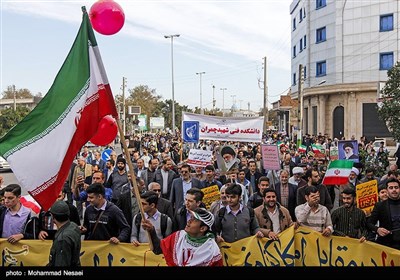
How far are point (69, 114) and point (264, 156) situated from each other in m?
6.73

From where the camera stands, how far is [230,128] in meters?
12.5

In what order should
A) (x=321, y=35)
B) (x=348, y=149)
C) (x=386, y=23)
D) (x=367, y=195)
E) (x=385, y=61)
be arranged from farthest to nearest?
(x=321, y=35) → (x=385, y=61) → (x=386, y=23) → (x=348, y=149) → (x=367, y=195)

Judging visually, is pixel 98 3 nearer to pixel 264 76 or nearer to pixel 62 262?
pixel 62 262

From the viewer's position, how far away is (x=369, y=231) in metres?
6.39

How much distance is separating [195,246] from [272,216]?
2.41 meters

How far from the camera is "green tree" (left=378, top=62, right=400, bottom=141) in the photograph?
61.2 feet

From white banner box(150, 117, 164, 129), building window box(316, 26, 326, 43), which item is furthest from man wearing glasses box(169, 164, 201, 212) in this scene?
white banner box(150, 117, 164, 129)

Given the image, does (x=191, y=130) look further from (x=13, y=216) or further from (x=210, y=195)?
(x=13, y=216)

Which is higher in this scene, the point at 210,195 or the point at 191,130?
the point at 191,130

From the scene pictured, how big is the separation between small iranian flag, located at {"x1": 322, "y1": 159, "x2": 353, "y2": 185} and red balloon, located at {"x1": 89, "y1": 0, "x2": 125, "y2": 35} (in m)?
5.31

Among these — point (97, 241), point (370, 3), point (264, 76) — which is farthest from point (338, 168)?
point (370, 3)

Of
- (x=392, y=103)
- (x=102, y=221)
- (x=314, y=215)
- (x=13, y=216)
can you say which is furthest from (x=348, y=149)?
(x=13, y=216)

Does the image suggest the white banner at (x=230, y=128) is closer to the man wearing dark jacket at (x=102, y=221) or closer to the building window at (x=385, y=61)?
the man wearing dark jacket at (x=102, y=221)

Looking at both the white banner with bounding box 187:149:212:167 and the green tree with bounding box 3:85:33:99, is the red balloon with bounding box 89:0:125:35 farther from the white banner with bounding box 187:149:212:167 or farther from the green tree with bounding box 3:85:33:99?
the green tree with bounding box 3:85:33:99
